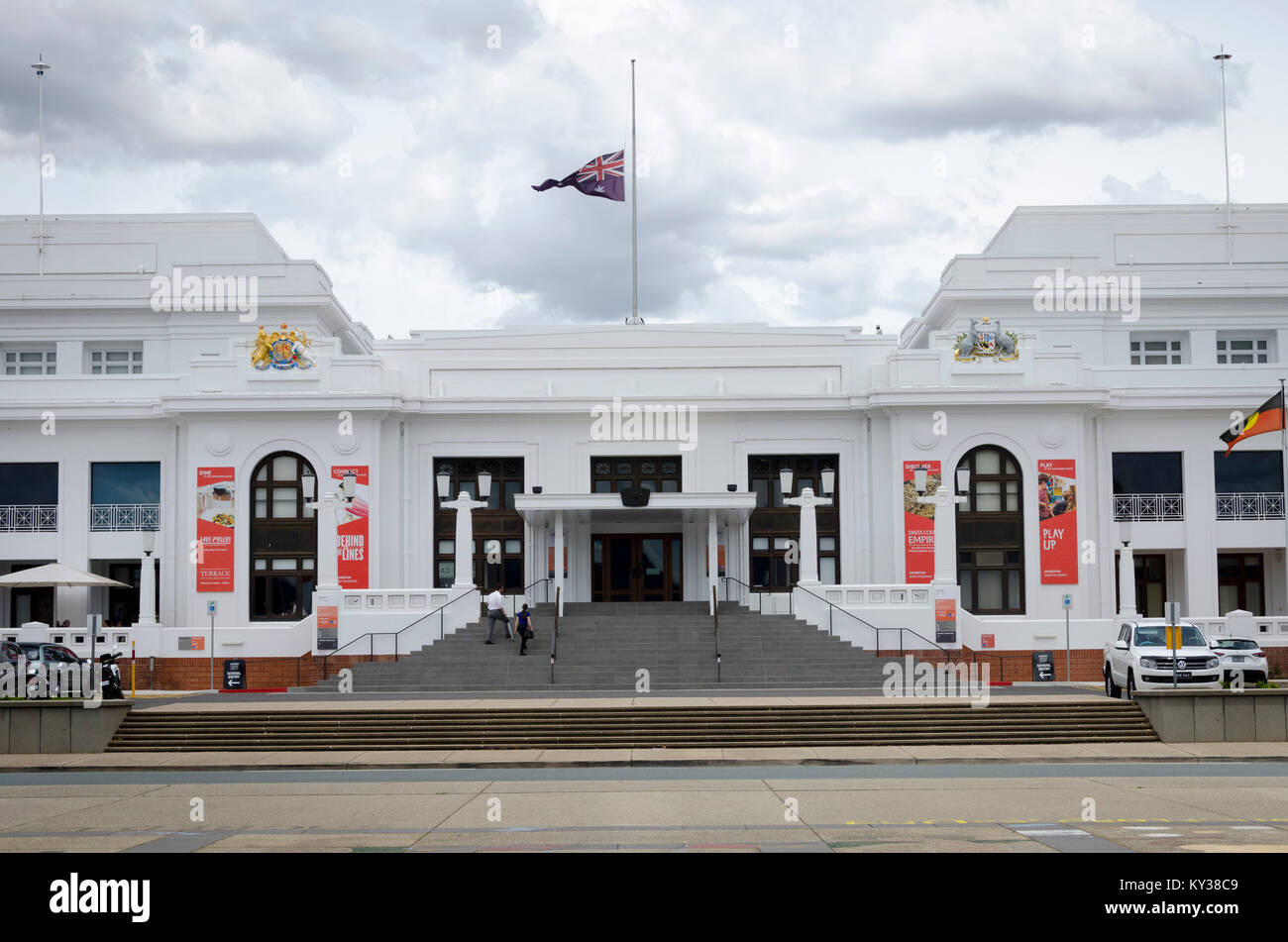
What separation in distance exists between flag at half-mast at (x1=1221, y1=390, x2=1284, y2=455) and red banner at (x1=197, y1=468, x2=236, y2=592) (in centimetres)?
2988

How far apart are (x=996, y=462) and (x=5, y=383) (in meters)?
33.1

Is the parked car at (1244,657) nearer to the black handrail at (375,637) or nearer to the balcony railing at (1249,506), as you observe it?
the balcony railing at (1249,506)

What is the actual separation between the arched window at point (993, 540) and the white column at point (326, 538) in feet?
63.3

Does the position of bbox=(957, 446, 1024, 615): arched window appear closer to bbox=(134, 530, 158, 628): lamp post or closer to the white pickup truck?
the white pickup truck

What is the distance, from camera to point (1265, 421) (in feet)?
Result: 115

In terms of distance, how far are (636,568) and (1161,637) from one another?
58.6 feet

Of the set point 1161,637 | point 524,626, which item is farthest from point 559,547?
point 1161,637

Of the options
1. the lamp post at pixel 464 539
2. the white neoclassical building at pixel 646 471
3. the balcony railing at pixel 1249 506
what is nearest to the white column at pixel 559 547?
the white neoclassical building at pixel 646 471

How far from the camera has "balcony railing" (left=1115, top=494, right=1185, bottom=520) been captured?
132ft

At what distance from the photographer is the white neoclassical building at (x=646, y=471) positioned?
38.9 meters

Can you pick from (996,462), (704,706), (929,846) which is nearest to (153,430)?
(704,706)

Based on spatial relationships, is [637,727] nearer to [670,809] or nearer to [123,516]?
[670,809]

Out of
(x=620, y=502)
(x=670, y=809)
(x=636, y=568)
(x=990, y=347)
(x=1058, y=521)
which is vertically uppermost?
(x=990, y=347)
